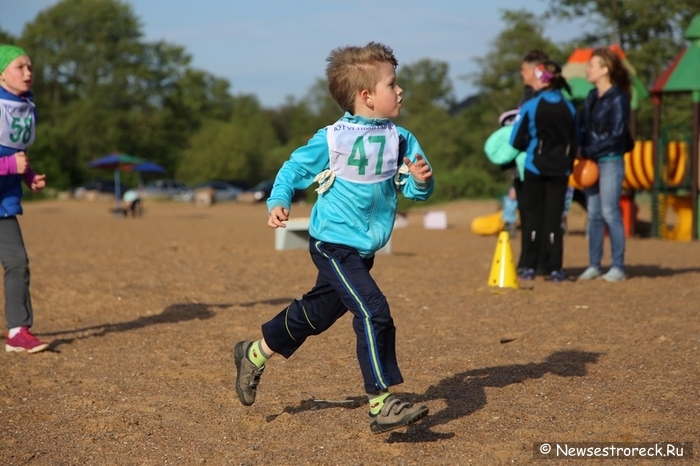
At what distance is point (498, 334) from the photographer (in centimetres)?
648

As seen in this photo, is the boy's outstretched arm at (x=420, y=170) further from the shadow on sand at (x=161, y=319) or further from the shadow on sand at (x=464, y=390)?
the shadow on sand at (x=161, y=319)

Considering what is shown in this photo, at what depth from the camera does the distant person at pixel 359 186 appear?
4062 mm

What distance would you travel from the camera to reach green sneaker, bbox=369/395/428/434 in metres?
3.88

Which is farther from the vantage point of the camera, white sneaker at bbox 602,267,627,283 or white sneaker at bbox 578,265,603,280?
white sneaker at bbox 578,265,603,280

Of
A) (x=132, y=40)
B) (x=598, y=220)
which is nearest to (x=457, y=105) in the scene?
(x=132, y=40)

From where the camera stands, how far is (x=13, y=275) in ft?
19.6

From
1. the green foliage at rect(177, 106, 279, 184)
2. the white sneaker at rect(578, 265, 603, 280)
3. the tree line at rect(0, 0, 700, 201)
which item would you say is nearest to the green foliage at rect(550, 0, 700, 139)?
the tree line at rect(0, 0, 700, 201)

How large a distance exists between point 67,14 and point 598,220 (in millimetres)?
65875

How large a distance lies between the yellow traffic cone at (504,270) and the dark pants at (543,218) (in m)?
0.46

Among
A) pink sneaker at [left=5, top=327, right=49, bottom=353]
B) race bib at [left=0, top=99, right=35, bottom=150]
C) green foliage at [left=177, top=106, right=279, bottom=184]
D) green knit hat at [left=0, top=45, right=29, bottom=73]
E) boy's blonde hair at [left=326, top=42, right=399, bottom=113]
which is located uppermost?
green knit hat at [left=0, top=45, right=29, bottom=73]

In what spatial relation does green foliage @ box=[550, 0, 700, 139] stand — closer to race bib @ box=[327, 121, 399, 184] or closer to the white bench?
the white bench

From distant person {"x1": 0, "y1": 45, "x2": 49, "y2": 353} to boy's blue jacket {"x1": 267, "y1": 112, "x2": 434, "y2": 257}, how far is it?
2572 millimetres

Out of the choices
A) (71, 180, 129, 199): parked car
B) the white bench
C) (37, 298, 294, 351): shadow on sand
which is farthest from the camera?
(71, 180, 129, 199): parked car

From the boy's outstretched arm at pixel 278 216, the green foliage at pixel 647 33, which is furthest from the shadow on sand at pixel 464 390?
the green foliage at pixel 647 33
